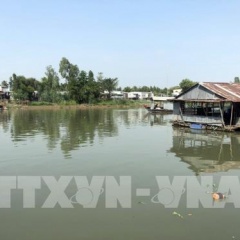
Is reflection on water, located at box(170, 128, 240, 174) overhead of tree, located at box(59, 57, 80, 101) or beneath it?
beneath

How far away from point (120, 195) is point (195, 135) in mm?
14285

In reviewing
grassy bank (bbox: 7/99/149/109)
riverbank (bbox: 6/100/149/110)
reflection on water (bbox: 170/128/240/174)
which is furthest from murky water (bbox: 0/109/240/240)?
grassy bank (bbox: 7/99/149/109)

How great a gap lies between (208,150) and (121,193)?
8652mm

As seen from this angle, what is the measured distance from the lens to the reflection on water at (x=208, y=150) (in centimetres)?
1331

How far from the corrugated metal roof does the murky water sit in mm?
6723

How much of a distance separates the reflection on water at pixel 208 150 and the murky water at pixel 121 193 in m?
0.05

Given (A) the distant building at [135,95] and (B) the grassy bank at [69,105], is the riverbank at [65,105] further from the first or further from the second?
(A) the distant building at [135,95]

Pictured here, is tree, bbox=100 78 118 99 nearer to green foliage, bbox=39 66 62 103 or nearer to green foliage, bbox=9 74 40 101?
green foliage, bbox=39 66 62 103

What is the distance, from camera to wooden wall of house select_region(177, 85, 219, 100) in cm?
2427

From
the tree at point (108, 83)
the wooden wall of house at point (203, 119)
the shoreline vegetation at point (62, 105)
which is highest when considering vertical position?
the tree at point (108, 83)

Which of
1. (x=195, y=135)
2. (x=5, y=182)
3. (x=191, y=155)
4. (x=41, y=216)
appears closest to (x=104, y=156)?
(x=191, y=155)

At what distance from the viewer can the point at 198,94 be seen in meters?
25.6

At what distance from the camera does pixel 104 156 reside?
1488cm

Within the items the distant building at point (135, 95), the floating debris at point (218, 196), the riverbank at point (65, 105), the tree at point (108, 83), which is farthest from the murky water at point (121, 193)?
the distant building at point (135, 95)
